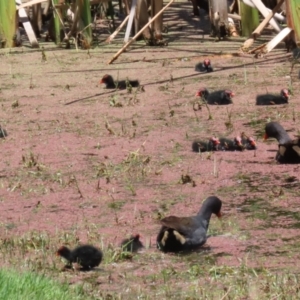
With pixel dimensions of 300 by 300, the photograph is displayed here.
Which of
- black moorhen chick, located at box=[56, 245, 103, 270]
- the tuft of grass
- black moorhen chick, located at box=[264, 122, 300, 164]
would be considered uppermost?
the tuft of grass

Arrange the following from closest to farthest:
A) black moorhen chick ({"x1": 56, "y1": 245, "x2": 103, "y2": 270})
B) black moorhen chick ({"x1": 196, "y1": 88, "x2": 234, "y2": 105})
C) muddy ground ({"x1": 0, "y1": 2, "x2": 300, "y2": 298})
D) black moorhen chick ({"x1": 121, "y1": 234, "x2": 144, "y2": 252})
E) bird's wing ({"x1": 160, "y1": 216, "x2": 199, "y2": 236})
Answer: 1. black moorhen chick ({"x1": 56, "y1": 245, "x2": 103, "y2": 270})
2. black moorhen chick ({"x1": 121, "y1": 234, "x2": 144, "y2": 252})
3. bird's wing ({"x1": 160, "y1": 216, "x2": 199, "y2": 236})
4. muddy ground ({"x1": 0, "y1": 2, "x2": 300, "y2": 298})
5. black moorhen chick ({"x1": 196, "y1": 88, "x2": 234, "y2": 105})

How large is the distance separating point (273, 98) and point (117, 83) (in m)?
1.95

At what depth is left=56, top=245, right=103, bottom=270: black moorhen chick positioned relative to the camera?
5742 millimetres

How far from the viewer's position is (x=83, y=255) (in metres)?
5.75

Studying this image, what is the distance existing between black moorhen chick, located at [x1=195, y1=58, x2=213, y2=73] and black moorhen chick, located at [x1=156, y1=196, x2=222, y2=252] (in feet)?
18.4

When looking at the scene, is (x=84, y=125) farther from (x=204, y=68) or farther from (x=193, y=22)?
(x=193, y=22)

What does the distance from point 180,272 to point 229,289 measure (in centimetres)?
50

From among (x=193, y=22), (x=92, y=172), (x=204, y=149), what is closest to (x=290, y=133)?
(x=204, y=149)

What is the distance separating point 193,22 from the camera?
16109mm

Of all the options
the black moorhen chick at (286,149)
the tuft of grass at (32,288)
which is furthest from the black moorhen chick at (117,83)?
the tuft of grass at (32,288)

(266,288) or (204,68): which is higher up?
(266,288)

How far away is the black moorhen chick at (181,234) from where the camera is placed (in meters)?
6.12

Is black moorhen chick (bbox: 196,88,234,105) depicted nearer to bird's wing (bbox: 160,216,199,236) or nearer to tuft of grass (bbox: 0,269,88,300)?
bird's wing (bbox: 160,216,199,236)

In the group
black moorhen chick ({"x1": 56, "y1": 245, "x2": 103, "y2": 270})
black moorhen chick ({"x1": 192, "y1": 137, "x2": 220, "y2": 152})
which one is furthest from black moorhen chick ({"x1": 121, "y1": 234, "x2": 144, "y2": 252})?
black moorhen chick ({"x1": 192, "y1": 137, "x2": 220, "y2": 152})
